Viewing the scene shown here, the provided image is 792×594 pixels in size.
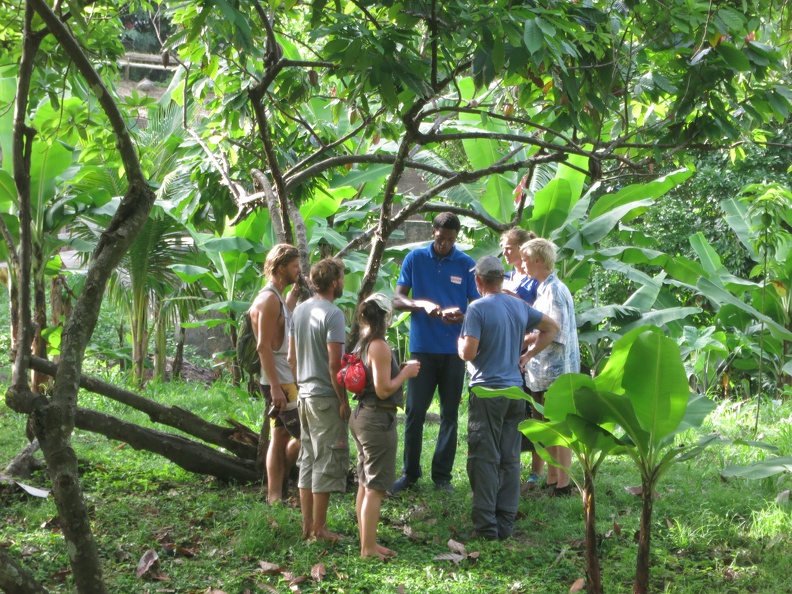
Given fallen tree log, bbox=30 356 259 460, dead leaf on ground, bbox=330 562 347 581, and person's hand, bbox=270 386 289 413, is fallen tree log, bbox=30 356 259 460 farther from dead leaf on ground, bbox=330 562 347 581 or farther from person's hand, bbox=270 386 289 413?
dead leaf on ground, bbox=330 562 347 581

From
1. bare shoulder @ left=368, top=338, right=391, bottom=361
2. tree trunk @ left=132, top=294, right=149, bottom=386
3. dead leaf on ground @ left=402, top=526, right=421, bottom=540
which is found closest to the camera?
bare shoulder @ left=368, top=338, right=391, bottom=361

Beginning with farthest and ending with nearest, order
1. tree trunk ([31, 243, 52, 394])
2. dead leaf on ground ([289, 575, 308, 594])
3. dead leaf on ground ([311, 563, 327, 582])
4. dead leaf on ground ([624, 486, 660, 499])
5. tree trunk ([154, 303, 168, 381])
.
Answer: tree trunk ([154, 303, 168, 381]) < tree trunk ([31, 243, 52, 394]) < dead leaf on ground ([624, 486, 660, 499]) < dead leaf on ground ([311, 563, 327, 582]) < dead leaf on ground ([289, 575, 308, 594])

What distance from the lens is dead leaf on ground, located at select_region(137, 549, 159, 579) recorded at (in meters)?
4.25

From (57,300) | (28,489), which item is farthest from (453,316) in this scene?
(57,300)

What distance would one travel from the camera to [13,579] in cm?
296

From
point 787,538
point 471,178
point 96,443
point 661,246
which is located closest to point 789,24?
point 471,178

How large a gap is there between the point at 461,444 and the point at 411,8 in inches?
193

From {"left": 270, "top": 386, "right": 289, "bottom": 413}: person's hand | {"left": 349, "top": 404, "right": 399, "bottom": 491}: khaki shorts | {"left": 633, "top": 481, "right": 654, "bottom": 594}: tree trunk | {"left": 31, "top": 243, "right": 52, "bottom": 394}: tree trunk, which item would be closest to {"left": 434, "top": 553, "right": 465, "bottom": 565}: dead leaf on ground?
{"left": 349, "top": 404, "right": 399, "bottom": 491}: khaki shorts

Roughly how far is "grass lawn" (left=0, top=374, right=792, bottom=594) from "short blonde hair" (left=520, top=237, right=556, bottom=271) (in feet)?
5.18

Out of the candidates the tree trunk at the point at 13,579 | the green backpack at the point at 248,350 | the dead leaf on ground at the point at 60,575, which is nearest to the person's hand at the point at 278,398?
the green backpack at the point at 248,350

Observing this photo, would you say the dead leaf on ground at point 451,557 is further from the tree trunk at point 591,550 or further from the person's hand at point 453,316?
the person's hand at point 453,316

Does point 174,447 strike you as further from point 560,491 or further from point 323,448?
point 560,491

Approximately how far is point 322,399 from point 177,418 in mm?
1420

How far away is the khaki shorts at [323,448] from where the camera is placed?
4.64 metres
